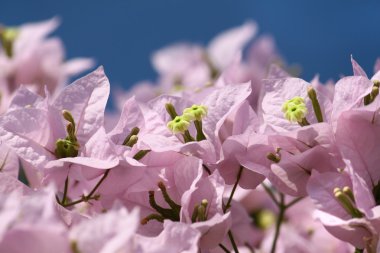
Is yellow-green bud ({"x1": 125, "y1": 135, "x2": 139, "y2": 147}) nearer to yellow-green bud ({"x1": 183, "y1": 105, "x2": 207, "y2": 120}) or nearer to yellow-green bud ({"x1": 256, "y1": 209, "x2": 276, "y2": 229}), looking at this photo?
yellow-green bud ({"x1": 183, "y1": 105, "x2": 207, "y2": 120})

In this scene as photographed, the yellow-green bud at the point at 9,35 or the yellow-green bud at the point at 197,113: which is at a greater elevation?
the yellow-green bud at the point at 197,113

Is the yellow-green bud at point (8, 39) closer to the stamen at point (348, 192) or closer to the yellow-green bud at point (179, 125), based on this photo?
the yellow-green bud at point (179, 125)

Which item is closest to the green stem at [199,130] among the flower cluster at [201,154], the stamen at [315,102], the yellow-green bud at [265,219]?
the flower cluster at [201,154]

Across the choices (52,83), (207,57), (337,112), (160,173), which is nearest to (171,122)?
(160,173)

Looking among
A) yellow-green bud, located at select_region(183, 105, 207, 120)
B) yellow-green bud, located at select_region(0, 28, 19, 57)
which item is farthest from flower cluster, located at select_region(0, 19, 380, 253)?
yellow-green bud, located at select_region(0, 28, 19, 57)

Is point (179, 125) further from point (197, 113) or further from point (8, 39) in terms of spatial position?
point (8, 39)
